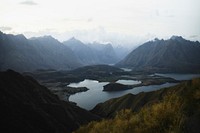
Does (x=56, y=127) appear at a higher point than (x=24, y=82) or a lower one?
lower

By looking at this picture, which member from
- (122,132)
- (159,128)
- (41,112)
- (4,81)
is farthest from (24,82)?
(159,128)

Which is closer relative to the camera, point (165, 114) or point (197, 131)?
point (197, 131)

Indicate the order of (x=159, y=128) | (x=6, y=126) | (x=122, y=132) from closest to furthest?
(x=159, y=128)
(x=122, y=132)
(x=6, y=126)

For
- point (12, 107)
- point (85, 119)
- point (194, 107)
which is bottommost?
point (85, 119)

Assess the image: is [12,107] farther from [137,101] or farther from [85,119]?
[137,101]

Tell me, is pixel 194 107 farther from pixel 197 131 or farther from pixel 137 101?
pixel 137 101

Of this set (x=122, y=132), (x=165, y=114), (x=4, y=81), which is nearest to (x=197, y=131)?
(x=165, y=114)

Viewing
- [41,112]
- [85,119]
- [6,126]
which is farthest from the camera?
[85,119]
